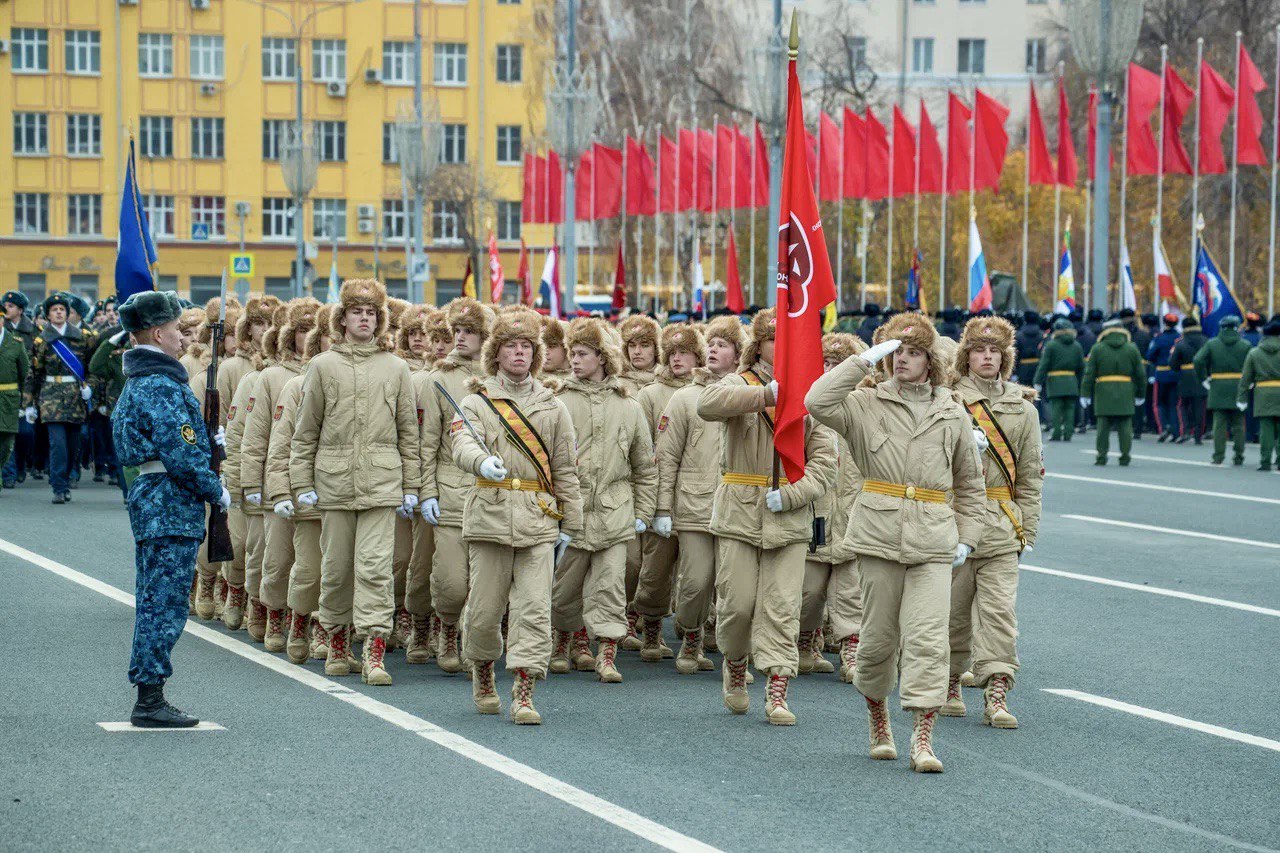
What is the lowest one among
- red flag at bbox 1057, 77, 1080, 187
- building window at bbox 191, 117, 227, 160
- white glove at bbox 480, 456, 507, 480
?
white glove at bbox 480, 456, 507, 480

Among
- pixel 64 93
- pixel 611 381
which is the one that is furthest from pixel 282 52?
Result: pixel 611 381

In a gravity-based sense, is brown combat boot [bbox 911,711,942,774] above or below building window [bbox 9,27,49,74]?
below

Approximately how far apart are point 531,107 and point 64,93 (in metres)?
18.2

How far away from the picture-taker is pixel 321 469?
10.4 m

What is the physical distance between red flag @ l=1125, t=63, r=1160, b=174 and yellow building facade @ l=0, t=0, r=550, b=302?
38.2m

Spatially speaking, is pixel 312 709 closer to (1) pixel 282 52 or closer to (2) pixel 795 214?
(2) pixel 795 214

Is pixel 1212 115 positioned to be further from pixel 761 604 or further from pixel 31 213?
pixel 31 213

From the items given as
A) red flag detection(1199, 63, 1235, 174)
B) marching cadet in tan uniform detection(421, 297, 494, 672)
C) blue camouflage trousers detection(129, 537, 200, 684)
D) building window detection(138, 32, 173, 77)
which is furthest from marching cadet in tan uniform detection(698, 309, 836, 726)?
building window detection(138, 32, 173, 77)

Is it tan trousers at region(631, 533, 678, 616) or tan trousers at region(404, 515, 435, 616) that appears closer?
tan trousers at region(404, 515, 435, 616)

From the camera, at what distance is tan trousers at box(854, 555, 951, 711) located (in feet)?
27.5

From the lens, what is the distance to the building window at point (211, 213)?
246 feet

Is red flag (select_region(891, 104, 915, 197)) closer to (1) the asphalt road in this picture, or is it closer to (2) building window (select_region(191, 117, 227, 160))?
(1) the asphalt road

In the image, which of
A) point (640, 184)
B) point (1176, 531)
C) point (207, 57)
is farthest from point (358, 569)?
point (207, 57)

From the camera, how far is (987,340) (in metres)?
9.84
